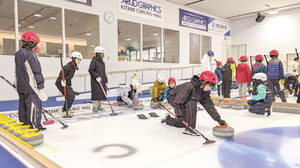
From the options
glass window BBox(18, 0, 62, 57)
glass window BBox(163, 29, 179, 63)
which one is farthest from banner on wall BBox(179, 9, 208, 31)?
glass window BBox(18, 0, 62, 57)

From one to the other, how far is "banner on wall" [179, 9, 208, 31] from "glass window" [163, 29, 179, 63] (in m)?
0.73

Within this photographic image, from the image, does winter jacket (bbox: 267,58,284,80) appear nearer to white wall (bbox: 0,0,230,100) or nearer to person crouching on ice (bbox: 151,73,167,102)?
person crouching on ice (bbox: 151,73,167,102)

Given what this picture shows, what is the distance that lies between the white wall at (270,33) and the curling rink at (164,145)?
10.4 m

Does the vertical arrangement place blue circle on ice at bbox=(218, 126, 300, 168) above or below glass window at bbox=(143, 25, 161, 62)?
below

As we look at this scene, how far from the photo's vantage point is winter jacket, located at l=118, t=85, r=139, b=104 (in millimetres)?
4774

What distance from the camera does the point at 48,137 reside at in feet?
8.85

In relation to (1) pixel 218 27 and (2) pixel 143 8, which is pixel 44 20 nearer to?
(2) pixel 143 8

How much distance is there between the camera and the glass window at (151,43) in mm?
9445

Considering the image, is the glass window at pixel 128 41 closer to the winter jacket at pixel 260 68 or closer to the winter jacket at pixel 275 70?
the winter jacket at pixel 260 68

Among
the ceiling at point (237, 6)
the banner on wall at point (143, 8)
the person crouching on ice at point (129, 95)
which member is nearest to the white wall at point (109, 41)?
the banner on wall at point (143, 8)

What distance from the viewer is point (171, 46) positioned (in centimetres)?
1073

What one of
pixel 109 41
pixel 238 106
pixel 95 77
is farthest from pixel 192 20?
pixel 95 77

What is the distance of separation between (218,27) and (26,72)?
40.9 ft

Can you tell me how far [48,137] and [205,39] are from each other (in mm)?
11344
